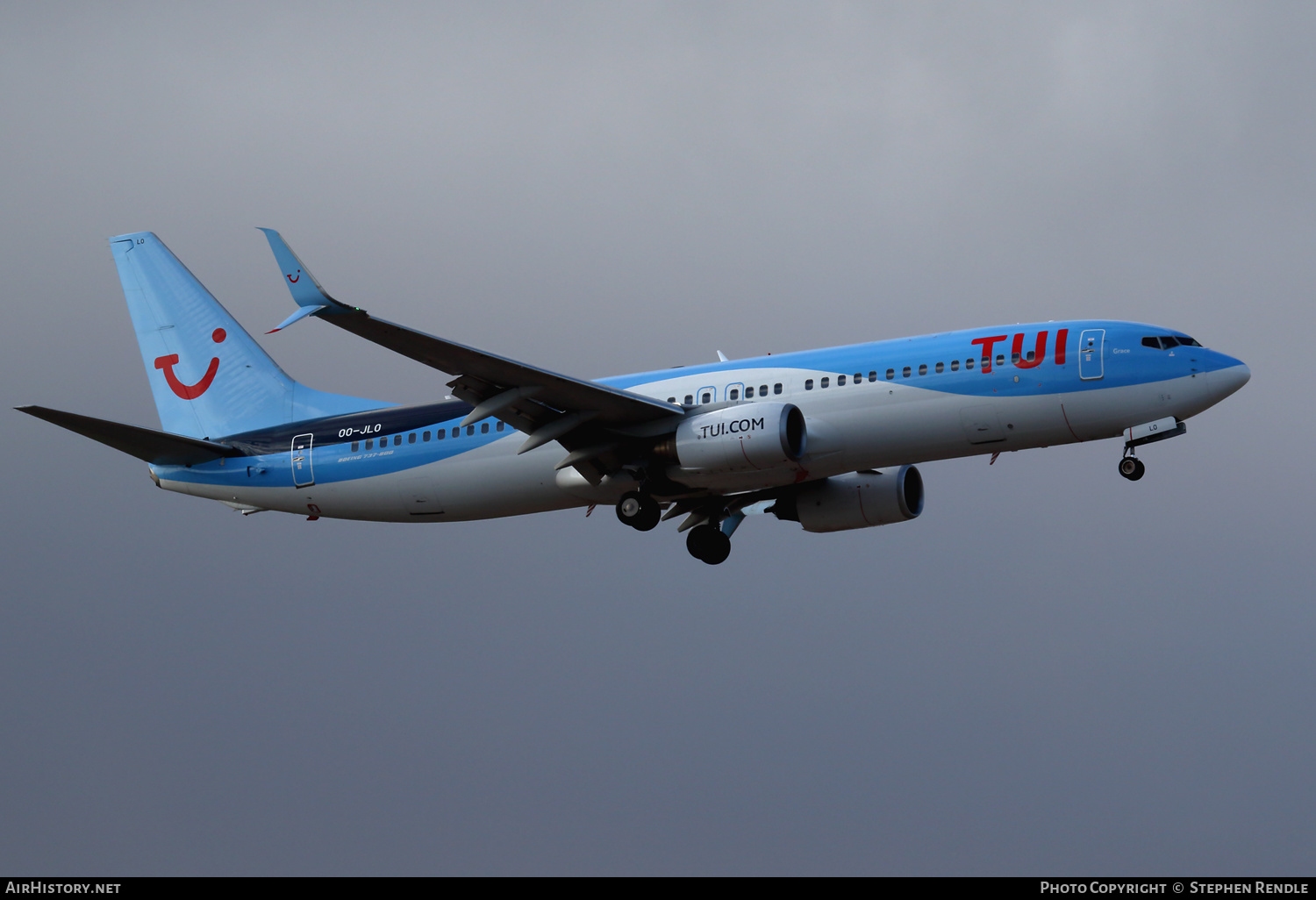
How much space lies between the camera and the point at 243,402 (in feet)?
133

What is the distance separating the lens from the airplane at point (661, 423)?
103 feet

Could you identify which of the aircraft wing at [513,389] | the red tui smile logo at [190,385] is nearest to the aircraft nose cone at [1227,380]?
the aircraft wing at [513,389]

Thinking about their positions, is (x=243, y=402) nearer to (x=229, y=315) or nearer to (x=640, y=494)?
(x=229, y=315)

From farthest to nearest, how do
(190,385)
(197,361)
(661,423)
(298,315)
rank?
(197,361), (190,385), (661,423), (298,315)

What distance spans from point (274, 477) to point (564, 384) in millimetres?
9957

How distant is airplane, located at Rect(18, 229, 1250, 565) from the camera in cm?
3153

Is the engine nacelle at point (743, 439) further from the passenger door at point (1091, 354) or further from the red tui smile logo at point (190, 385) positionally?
the red tui smile logo at point (190, 385)

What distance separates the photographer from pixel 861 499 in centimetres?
3797

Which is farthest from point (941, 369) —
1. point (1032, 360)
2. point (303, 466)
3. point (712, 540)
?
point (303, 466)

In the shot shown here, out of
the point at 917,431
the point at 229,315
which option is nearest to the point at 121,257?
the point at 229,315

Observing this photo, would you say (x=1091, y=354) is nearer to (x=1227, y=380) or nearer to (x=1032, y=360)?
(x=1032, y=360)

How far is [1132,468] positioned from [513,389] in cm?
1388

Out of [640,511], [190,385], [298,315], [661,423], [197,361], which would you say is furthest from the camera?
[197,361]

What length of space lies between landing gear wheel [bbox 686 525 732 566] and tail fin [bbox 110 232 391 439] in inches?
368
